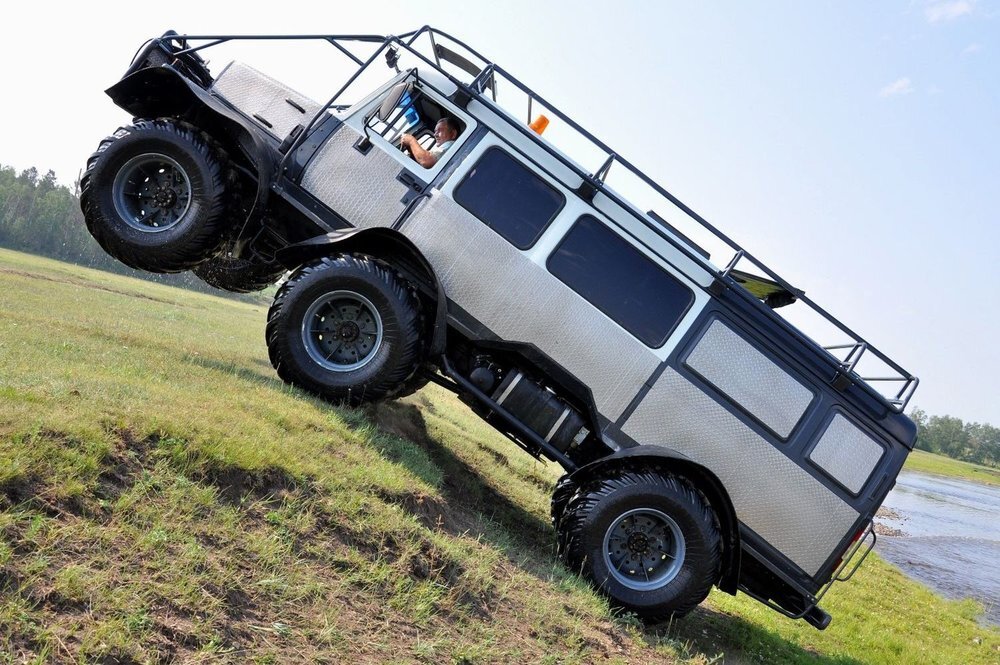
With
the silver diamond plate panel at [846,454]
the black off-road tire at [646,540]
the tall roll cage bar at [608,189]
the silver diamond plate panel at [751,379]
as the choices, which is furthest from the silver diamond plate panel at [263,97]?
the silver diamond plate panel at [846,454]

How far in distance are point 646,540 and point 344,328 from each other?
123 inches

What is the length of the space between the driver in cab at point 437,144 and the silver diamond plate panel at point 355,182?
0.24 meters

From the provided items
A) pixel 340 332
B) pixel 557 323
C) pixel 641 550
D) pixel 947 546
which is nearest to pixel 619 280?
pixel 557 323

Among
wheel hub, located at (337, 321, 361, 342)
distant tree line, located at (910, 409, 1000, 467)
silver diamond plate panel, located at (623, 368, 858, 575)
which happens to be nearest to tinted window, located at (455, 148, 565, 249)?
wheel hub, located at (337, 321, 361, 342)

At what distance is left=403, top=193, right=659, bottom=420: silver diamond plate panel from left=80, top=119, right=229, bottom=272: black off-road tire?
1828mm

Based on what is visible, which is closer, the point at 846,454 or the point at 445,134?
the point at 846,454

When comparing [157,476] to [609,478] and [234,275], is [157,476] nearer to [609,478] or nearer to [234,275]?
[609,478]

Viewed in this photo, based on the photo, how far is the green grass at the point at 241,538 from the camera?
348cm

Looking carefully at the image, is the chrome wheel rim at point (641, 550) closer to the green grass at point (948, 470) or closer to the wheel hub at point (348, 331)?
the wheel hub at point (348, 331)

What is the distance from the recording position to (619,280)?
6930 mm

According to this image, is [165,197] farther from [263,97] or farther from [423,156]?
[423,156]

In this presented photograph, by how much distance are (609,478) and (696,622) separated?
251 cm

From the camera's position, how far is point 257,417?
5.82m

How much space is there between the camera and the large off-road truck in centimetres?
646
